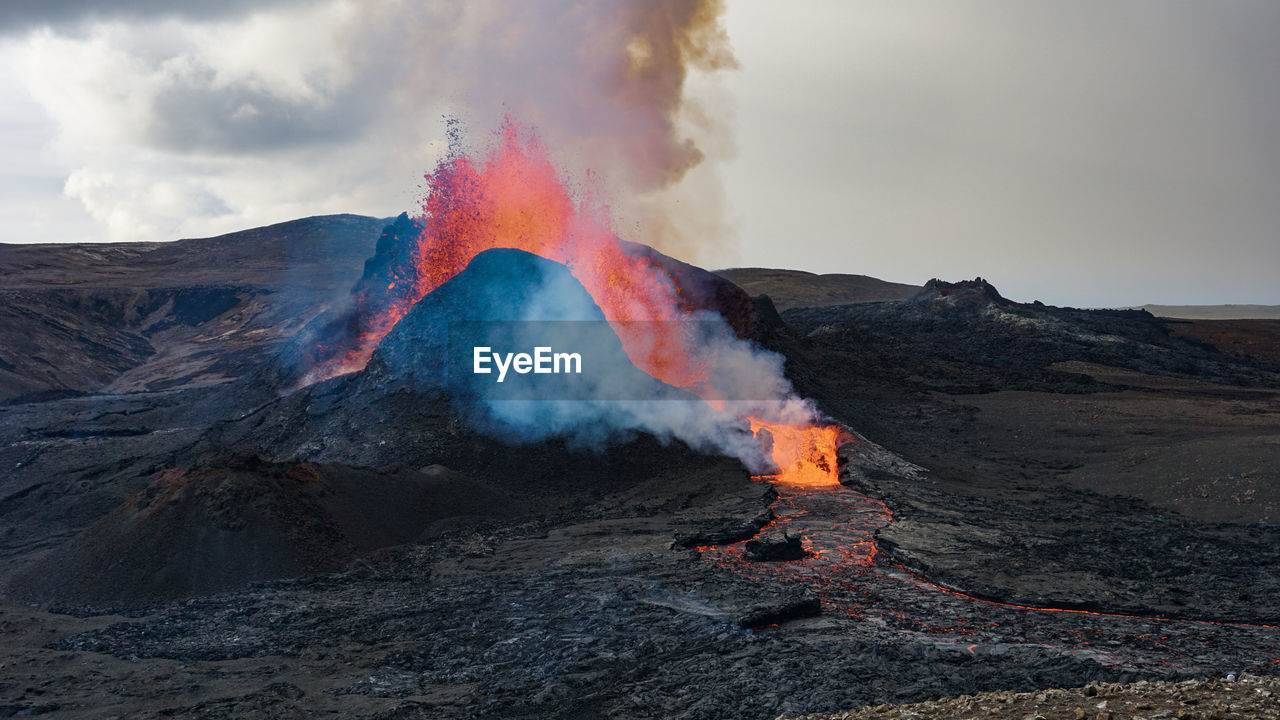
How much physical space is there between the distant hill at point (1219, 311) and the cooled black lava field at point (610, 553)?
146m

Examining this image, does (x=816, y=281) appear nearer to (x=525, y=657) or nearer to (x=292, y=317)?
(x=292, y=317)

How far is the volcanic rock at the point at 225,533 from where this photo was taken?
17578 mm

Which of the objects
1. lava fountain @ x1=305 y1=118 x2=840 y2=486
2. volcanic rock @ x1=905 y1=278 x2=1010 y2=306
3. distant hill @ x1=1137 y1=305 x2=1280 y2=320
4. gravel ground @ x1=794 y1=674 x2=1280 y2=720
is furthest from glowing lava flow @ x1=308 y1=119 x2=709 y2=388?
Result: distant hill @ x1=1137 y1=305 x2=1280 y2=320

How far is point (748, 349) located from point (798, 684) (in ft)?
81.8

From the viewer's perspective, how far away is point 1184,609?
14.8m

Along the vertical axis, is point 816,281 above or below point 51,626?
above

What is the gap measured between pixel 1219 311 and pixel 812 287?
115449mm

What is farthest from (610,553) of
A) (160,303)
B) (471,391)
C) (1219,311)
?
(1219,311)

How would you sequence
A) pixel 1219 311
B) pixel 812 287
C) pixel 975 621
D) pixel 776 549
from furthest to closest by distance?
1. pixel 1219 311
2. pixel 812 287
3. pixel 776 549
4. pixel 975 621

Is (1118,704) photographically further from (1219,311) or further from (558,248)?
(1219,311)

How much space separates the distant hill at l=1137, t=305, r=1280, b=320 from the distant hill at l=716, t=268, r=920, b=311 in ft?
248

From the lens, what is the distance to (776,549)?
58.6ft

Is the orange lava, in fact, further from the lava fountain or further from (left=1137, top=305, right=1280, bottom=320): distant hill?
(left=1137, top=305, right=1280, bottom=320): distant hill

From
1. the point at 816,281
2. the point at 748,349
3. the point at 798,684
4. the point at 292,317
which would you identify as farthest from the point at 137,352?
the point at 816,281
